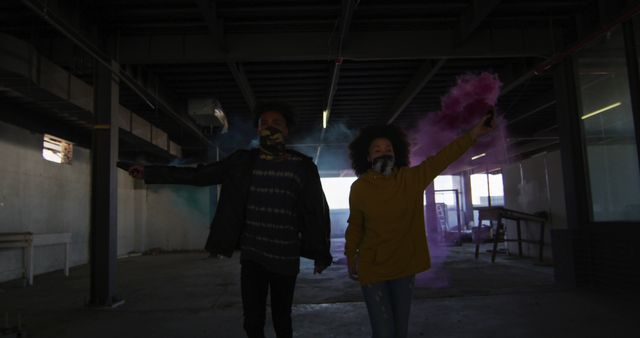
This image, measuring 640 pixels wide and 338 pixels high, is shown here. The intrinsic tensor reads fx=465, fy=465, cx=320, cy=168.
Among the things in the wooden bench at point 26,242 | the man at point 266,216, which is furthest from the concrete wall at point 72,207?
the man at point 266,216

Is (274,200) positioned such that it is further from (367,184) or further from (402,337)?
(402,337)

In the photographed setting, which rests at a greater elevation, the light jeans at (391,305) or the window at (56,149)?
the window at (56,149)

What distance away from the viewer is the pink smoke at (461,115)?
18.5ft

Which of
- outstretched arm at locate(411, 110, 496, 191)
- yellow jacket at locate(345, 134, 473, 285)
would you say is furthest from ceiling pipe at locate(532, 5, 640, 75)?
yellow jacket at locate(345, 134, 473, 285)

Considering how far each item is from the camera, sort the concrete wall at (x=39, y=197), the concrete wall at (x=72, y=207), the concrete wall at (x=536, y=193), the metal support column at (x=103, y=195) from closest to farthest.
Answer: the metal support column at (x=103, y=195) < the concrete wall at (x=39, y=197) < the concrete wall at (x=72, y=207) < the concrete wall at (x=536, y=193)

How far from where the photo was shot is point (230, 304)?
17.2 feet

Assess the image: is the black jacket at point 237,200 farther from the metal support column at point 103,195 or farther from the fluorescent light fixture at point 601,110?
the fluorescent light fixture at point 601,110

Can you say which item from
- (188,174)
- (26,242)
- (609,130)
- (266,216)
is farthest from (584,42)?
(26,242)

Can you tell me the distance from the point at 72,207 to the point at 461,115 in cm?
845

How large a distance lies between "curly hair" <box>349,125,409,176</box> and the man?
36 cm

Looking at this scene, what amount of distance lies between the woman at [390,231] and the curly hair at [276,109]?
1.78 ft

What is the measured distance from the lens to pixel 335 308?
4.90 metres

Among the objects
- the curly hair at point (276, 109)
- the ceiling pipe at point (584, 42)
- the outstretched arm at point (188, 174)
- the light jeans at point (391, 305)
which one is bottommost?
the light jeans at point (391, 305)

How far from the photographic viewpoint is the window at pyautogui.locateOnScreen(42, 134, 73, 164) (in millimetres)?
9008
